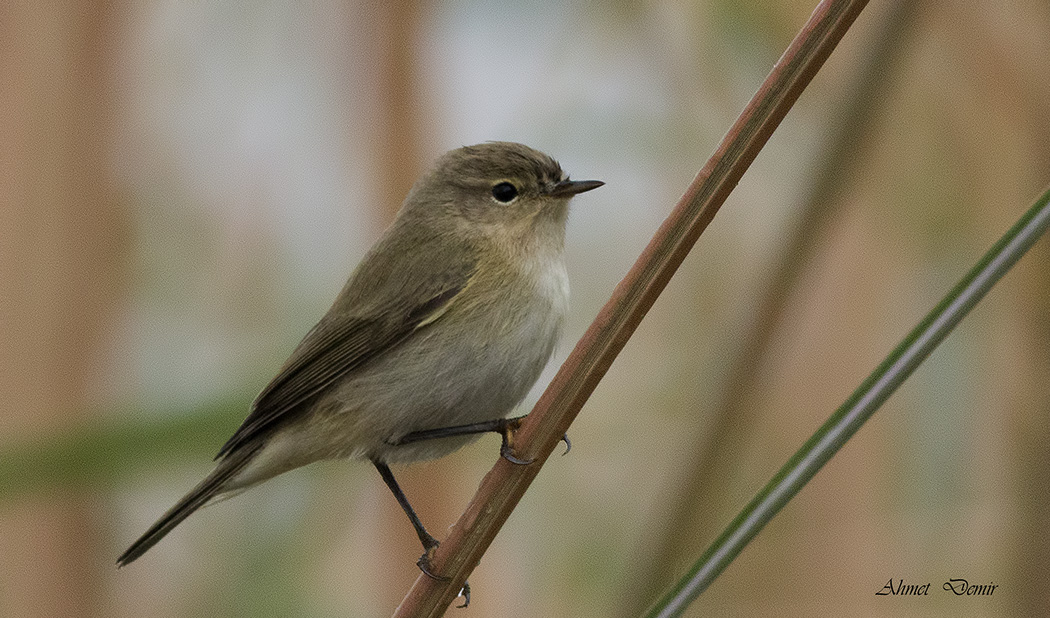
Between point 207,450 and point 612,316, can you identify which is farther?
point 207,450

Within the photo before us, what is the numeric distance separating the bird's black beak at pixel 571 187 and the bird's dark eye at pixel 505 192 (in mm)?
103

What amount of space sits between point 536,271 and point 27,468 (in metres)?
1.12

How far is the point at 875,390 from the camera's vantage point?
36.2 inches

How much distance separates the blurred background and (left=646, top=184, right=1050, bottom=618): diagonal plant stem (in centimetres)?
47

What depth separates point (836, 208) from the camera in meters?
1.56

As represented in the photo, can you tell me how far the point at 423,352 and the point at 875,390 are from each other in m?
1.30

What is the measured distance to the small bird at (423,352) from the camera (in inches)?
79.9

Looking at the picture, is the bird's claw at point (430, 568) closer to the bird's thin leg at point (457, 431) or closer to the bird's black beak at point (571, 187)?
the bird's thin leg at point (457, 431)

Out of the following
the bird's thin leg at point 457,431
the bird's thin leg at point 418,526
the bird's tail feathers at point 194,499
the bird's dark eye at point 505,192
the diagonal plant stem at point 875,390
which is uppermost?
the diagonal plant stem at point 875,390

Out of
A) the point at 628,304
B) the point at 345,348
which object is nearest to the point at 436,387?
the point at 345,348

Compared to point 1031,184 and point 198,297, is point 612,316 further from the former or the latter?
point 198,297

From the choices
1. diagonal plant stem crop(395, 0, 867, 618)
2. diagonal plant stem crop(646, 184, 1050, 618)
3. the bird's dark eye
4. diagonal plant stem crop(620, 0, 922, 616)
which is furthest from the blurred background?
diagonal plant stem crop(646, 184, 1050, 618)

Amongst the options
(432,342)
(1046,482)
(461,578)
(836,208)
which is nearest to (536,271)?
(432,342)

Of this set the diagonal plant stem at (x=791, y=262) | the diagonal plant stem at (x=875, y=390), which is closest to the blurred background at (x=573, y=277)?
the diagonal plant stem at (x=791, y=262)
